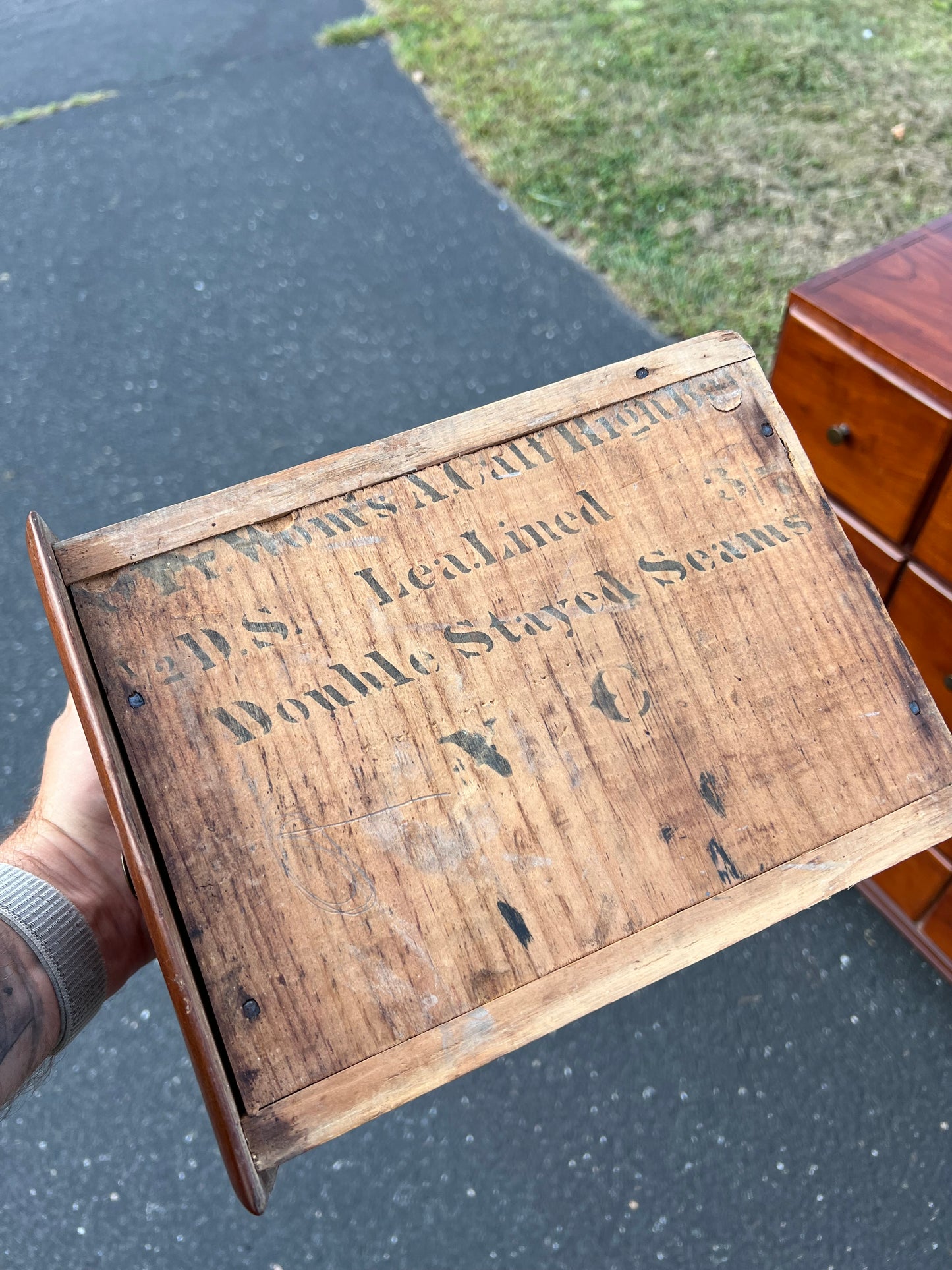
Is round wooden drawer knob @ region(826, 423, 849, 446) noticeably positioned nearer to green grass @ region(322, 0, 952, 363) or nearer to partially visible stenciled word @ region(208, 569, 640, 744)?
partially visible stenciled word @ region(208, 569, 640, 744)

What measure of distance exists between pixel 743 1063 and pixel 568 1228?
1.39ft

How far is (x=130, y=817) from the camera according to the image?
27.4 inches

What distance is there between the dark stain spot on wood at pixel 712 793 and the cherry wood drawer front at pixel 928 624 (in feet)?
2.00

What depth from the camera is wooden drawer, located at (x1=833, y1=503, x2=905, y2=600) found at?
1375 mm

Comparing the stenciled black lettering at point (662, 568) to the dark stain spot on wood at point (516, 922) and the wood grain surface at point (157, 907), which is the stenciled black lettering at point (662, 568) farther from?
the wood grain surface at point (157, 907)

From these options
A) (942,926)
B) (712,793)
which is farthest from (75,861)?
(942,926)

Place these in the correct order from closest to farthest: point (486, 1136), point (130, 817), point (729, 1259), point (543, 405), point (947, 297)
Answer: point (130, 817), point (543, 405), point (947, 297), point (729, 1259), point (486, 1136)

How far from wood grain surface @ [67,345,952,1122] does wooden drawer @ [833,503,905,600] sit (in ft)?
1.62

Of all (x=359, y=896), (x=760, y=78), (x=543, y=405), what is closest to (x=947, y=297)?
(x=543, y=405)

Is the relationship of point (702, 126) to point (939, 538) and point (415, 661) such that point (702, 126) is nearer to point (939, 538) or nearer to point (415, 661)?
point (939, 538)

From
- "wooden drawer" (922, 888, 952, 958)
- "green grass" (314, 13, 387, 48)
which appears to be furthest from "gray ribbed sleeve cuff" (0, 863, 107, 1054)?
"green grass" (314, 13, 387, 48)

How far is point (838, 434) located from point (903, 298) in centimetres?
20

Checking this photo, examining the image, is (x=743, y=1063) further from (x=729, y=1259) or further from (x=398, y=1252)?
(x=398, y=1252)

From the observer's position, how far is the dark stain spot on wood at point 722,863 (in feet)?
2.77
